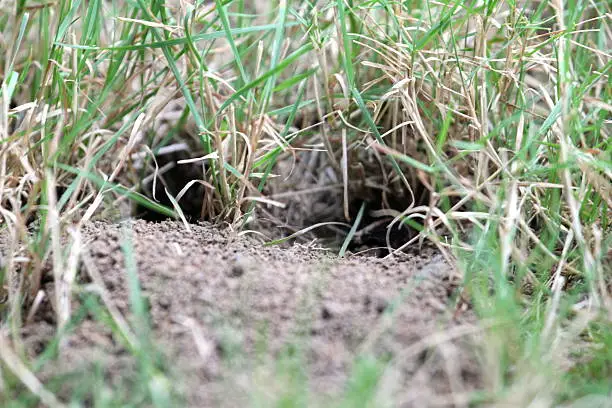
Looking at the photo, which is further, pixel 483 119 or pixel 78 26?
pixel 78 26

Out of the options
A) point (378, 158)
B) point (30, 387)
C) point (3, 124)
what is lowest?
point (30, 387)

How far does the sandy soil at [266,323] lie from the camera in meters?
0.97

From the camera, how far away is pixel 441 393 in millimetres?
962

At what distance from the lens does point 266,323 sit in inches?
41.6

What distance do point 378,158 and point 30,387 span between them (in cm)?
93

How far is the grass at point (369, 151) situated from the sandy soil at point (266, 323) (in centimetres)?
3

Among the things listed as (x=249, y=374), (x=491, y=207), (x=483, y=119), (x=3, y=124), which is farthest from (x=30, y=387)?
(x=483, y=119)

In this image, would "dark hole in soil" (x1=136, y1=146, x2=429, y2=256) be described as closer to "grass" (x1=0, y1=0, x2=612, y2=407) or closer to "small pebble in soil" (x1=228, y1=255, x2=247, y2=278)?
"grass" (x1=0, y1=0, x2=612, y2=407)

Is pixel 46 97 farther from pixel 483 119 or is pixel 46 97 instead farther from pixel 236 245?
pixel 483 119

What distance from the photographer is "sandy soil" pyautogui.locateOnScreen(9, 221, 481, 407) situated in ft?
3.17

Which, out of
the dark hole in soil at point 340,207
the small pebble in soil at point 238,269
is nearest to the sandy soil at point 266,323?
the small pebble in soil at point 238,269

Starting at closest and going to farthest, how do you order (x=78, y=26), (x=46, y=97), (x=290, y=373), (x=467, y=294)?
(x=290, y=373), (x=467, y=294), (x=46, y=97), (x=78, y=26)

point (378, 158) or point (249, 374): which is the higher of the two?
point (378, 158)

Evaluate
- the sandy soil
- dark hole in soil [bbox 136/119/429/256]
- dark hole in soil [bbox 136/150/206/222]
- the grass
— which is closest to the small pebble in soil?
the sandy soil
